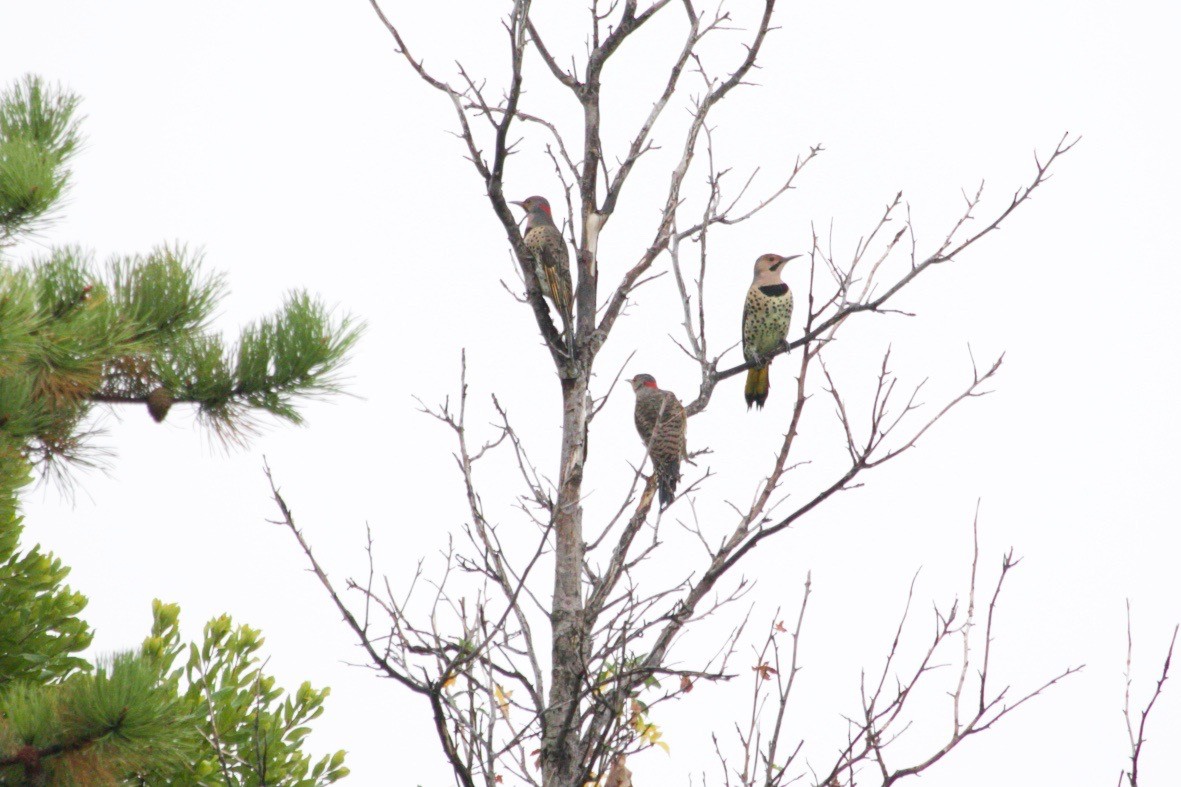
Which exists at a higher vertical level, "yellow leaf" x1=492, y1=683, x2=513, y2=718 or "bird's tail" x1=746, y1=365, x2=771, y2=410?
"bird's tail" x1=746, y1=365, x2=771, y2=410

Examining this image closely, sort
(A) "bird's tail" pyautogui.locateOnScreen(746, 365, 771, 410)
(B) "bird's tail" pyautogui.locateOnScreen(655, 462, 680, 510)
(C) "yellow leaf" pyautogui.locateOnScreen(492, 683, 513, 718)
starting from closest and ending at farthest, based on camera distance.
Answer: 1. (C) "yellow leaf" pyautogui.locateOnScreen(492, 683, 513, 718)
2. (B) "bird's tail" pyautogui.locateOnScreen(655, 462, 680, 510)
3. (A) "bird's tail" pyautogui.locateOnScreen(746, 365, 771, 410)

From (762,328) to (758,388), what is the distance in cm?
31

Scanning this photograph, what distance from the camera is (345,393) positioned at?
5039mm

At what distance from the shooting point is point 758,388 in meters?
5.96

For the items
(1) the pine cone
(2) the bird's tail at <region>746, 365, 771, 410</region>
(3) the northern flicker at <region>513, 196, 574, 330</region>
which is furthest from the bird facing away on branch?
(1) the pine cone

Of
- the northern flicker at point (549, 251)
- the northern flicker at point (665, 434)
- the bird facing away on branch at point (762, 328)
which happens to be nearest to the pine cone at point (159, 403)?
the northern flicker at point (549, 251)

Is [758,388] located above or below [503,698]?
above

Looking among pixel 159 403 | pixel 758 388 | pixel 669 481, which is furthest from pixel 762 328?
pixel 159 403

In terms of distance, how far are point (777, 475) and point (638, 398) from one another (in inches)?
116

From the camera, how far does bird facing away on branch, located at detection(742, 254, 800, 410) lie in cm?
596

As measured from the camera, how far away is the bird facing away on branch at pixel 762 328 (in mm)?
5961

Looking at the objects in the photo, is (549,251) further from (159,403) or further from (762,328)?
(159,403)

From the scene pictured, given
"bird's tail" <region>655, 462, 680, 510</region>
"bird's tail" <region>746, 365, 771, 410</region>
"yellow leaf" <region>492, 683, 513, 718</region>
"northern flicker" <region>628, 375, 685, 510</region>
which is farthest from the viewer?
"bird's tail" <region>746, 365, 771, 410</region>

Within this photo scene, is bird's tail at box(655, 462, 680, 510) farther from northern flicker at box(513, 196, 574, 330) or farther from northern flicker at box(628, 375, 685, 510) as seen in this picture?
northern flicker at box(513, 196, 574, 330)
